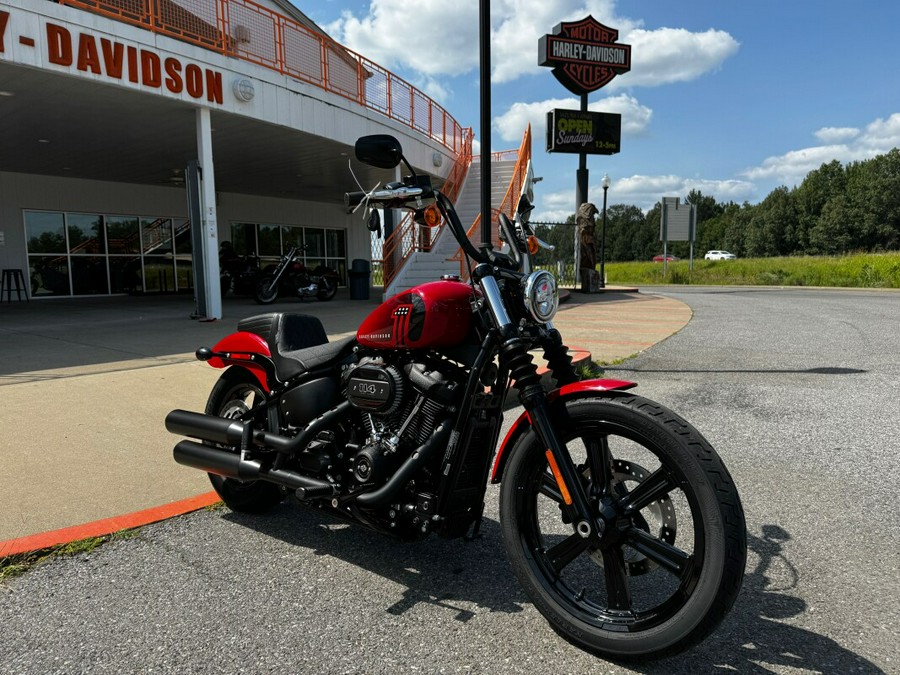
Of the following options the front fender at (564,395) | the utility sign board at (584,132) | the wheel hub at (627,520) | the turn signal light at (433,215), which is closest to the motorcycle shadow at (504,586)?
the wheel hub at (627,520)

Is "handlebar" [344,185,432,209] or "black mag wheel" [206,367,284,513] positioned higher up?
"handlebar" [344,185,432,209]

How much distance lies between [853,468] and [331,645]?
3.38 m

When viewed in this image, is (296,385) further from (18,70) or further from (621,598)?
(18,70)

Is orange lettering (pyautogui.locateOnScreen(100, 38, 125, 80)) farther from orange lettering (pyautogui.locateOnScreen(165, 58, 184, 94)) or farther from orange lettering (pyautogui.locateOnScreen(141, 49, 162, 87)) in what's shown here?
orange lettering (pyautogui.locateOnScreen(165, 58, 184, 94))

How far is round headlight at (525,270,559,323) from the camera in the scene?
2.14m

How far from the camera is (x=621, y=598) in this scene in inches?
81.7

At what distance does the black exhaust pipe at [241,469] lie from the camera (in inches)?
101

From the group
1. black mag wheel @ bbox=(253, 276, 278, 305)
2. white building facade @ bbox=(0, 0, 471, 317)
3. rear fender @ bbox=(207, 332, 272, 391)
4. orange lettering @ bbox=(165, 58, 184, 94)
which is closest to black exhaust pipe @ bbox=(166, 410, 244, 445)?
rear fender @ bbox=(207, 332, 272, 391)

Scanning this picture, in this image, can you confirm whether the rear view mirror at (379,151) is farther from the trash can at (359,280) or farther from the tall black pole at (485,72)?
the trash can at (359,280)

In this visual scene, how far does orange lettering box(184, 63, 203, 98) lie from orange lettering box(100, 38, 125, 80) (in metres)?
1.16

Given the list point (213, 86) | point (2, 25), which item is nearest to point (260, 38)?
point (213, 86)

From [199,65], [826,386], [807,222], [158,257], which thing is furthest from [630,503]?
[807,222]

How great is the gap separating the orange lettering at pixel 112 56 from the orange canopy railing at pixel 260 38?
43 centimetres

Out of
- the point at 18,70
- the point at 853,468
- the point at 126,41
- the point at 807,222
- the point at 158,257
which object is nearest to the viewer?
the point at 853,468
